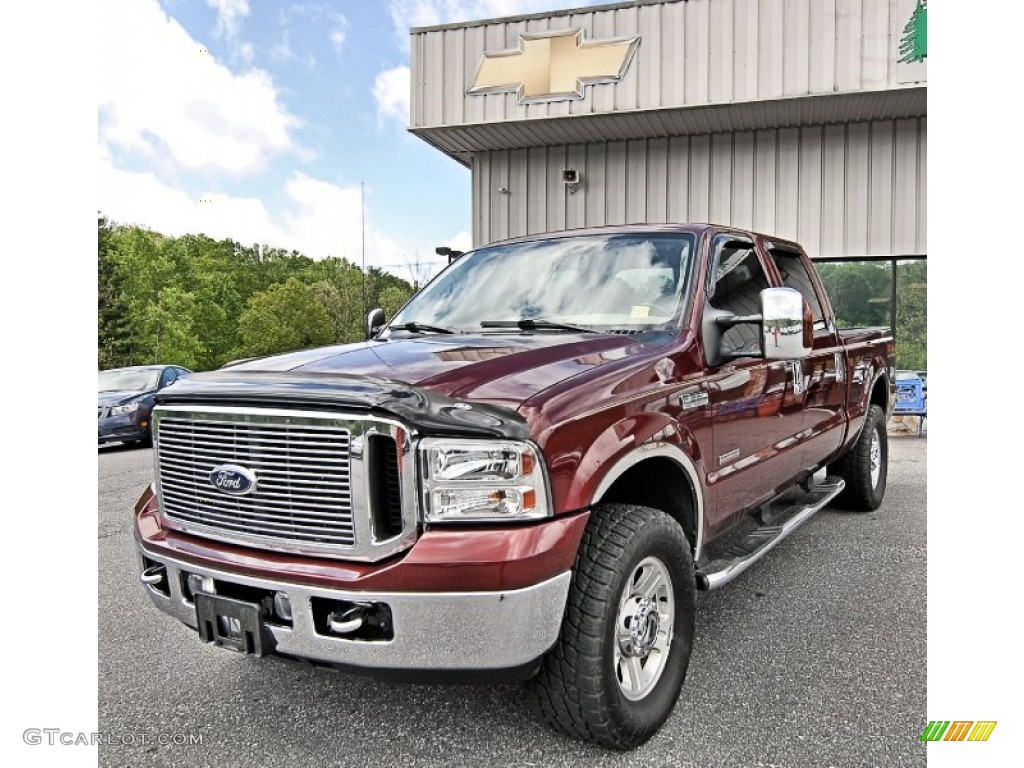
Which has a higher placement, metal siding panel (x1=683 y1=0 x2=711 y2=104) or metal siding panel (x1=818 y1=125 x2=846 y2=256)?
metal siding panel (x1=683 y1=0 x2=711 y2=104)

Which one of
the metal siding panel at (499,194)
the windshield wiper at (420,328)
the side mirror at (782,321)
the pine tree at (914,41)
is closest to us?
the side mirror at (782,321)

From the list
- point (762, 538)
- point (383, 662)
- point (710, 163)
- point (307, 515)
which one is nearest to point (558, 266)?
point (762, 538)

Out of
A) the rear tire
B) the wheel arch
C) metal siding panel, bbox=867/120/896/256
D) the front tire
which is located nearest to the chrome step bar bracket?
the wheel arch

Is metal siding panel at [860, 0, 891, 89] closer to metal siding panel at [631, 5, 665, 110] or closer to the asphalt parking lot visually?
metal siding panel at [631, 5, 665, 110]

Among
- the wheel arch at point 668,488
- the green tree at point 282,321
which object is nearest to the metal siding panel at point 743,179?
the wheel arch at point 668,488

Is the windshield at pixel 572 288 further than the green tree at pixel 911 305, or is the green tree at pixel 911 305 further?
the green tree at pixel 911 305

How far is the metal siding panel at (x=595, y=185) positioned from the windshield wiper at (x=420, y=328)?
8.90 m

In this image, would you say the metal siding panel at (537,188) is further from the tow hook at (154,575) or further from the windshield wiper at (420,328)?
the tow hook at (154,575)

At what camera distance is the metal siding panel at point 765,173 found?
1145 cm

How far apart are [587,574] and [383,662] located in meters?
0.66

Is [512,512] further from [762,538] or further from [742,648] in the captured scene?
[762,538]

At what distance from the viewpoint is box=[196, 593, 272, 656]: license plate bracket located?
7.73ft

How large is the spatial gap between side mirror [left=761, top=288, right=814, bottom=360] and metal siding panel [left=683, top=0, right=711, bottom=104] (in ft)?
27.8
